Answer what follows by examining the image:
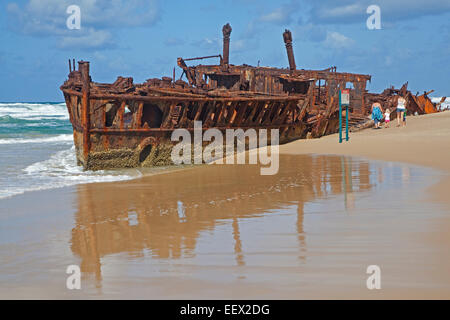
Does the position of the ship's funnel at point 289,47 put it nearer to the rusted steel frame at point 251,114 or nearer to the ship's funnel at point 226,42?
the ship's funnel at point 226,42

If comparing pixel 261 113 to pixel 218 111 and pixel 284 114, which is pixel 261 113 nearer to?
pixel 284 114

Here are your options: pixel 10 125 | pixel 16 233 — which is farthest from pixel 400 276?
pixel 10 125

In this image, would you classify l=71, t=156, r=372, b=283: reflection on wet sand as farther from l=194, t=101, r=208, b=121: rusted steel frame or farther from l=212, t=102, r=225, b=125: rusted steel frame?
l=212, t=102, r=225, b=125: rusted steel frame

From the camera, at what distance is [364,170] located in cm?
1046

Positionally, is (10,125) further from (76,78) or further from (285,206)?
(285,206)

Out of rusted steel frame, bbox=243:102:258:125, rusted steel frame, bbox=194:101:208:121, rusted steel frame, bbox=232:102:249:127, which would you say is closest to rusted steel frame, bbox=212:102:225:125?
rusted steel frame, bbox=194:101:208:121

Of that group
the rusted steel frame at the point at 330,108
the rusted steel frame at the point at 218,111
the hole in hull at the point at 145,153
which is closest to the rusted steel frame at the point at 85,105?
the hole in hull at the point at 145,153

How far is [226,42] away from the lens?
1998 cm

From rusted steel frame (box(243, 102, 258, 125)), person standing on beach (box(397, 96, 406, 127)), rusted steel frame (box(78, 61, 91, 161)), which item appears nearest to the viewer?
rusted steel frame (box(78, 61, 91, 161))

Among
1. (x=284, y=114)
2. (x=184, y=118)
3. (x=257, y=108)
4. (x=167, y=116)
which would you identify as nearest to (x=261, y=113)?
(x=257, y=108)

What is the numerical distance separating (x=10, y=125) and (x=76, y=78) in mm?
33710

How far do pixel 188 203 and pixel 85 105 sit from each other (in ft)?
19.1

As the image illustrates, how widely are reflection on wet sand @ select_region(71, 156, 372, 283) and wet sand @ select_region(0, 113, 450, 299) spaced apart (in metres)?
0.02

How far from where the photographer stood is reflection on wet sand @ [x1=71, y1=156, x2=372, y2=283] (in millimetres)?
5320
